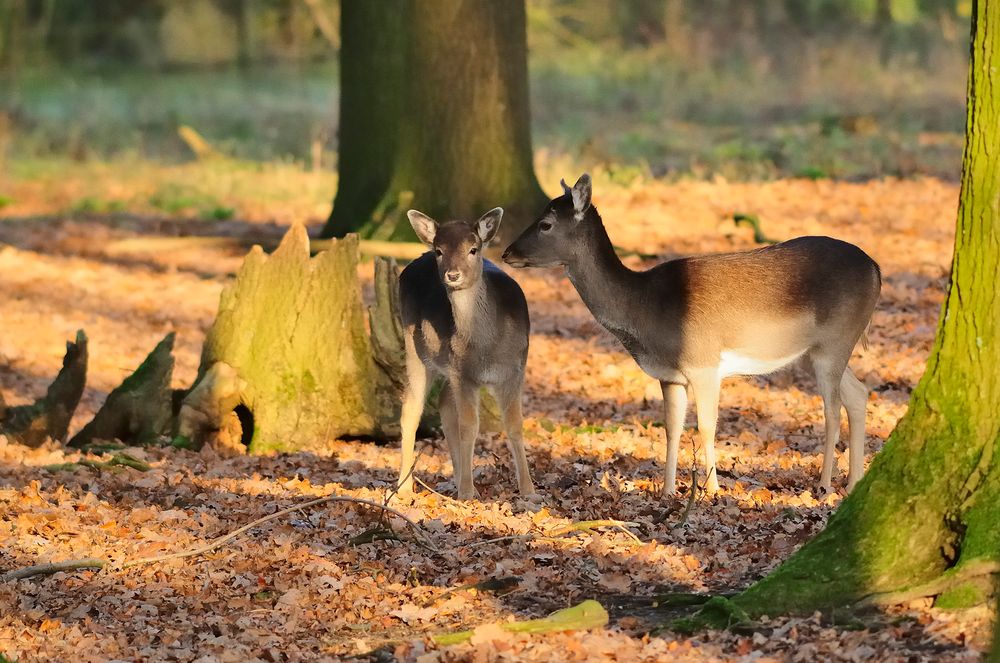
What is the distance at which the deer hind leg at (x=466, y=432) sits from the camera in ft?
31.2

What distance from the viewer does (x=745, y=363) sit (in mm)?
9789

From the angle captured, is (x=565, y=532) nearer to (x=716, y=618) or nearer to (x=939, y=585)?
(x=716, y=618)

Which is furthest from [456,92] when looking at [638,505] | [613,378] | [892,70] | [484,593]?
[892,70]

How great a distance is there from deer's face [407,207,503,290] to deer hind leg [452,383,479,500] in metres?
0.71

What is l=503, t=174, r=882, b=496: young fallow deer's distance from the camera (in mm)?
9641

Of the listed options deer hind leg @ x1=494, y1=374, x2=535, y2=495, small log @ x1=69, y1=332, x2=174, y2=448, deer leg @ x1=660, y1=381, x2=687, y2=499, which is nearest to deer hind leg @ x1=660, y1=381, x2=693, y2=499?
deer leg @ x1=660, y1=381, x2=687, y2=499

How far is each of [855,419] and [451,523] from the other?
295 centimetres

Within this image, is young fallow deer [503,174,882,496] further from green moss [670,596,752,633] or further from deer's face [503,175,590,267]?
green moss [670,596,752,633]

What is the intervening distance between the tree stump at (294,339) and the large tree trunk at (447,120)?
5920 millimetres

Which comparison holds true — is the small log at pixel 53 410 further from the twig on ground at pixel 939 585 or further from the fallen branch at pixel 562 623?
the twig on ground at pixel 939 585

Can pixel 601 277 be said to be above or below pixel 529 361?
above

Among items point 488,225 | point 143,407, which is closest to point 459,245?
point 488,225

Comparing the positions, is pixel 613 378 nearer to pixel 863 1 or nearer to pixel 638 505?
pixel 638 505

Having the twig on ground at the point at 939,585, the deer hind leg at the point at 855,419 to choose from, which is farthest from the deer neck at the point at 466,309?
the twig on ground at the point at 939,585
